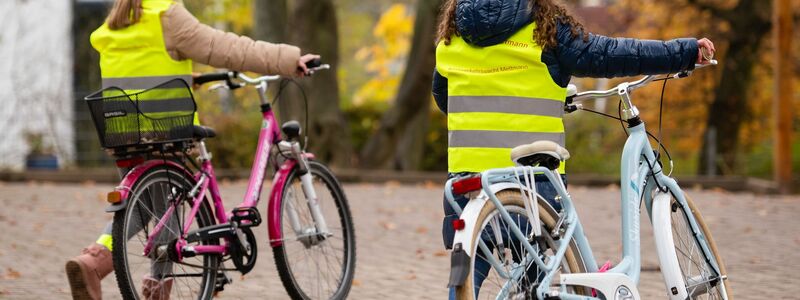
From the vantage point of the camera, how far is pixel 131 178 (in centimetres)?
529

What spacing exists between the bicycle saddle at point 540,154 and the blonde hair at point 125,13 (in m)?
2.07

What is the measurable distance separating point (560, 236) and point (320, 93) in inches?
547

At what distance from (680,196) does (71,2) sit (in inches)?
822

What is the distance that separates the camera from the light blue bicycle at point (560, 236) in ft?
13.6

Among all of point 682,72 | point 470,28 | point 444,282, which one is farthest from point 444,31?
point 444,282

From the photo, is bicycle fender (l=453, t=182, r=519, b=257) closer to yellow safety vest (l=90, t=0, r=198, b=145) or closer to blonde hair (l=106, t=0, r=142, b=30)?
yellow safety vest (l=90, t=0, r=198, b=145)

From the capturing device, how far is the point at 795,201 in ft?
45.4

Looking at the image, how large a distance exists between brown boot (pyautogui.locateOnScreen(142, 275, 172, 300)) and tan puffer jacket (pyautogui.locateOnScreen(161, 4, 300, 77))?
95cm

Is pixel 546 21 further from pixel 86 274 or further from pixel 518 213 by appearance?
pixel 86 274

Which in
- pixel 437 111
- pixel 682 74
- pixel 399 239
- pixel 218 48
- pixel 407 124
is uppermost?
pixel 682 74

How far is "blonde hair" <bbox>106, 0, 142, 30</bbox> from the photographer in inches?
223

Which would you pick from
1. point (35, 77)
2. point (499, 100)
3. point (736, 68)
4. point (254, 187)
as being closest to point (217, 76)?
point (254, 187)

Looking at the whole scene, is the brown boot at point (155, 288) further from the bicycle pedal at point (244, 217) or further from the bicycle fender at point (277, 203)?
the bicycle fender at point (277, 203)

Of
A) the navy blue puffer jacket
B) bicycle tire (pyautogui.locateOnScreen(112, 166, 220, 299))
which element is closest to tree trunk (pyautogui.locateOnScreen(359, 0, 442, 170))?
bicycle tire (pyautogui.locateOnScreen(112, 166, 220, 299))
